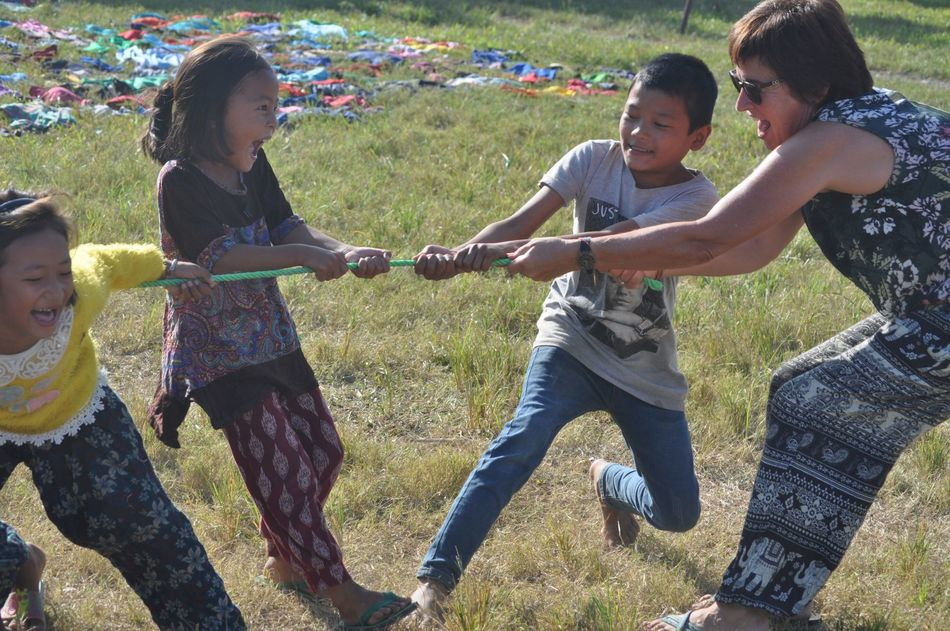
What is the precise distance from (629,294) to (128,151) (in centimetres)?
561

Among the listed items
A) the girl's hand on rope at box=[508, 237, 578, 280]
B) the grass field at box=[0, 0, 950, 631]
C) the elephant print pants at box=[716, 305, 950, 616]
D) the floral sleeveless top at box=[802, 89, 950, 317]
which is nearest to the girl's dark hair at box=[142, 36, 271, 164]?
the girl's hand on rope at box=[508, 237, 578, 280]

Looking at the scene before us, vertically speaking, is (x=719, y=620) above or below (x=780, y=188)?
below

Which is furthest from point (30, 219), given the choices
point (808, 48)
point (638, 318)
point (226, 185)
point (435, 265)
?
point (808, 48)

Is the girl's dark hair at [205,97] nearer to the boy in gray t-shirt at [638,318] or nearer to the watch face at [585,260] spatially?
the boy in gray t-shirt at [638,318]

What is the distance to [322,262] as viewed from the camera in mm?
3314

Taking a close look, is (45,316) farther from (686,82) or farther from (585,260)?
(686,82)

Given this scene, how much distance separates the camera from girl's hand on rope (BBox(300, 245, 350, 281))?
130 inches

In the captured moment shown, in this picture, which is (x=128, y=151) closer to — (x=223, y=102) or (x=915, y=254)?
(x=223, y=102)

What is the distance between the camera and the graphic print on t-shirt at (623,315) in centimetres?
351

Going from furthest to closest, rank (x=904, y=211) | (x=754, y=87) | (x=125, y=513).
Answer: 1. (x=754, y=87)
2. (x=904, y=211)
3. (x=125, y=513)

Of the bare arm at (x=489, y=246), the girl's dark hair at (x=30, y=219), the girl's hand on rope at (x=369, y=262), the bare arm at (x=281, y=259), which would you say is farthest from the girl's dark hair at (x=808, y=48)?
the girl's dark hair at (x=30, y=219)

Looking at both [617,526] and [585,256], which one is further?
[617,526]

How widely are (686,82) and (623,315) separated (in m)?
0.75

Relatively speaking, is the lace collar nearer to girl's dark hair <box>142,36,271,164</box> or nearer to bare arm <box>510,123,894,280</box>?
girl's dark hair <box>142,36,271,164</box>
